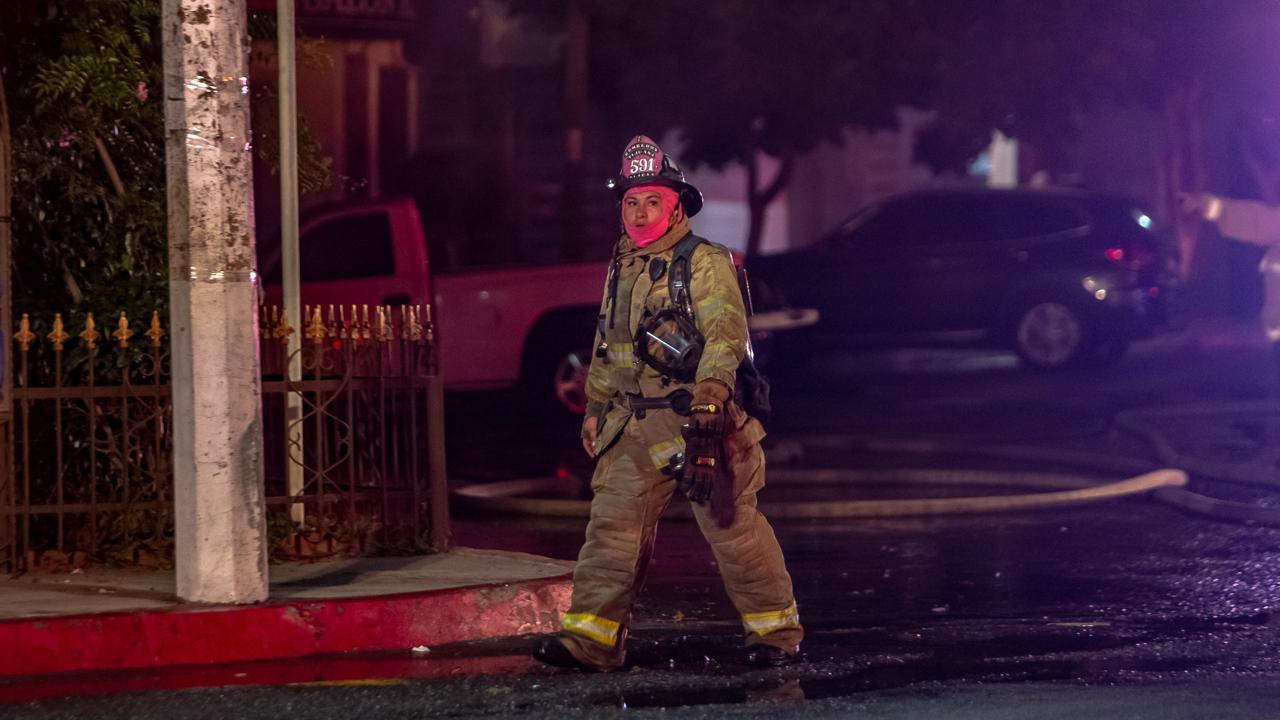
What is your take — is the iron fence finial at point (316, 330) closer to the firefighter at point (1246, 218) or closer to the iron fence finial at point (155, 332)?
the iron fence finial at point (155, 332)

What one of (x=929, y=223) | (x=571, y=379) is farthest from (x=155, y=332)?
(x=929, y=223)

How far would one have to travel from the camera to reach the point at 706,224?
37.6 meters

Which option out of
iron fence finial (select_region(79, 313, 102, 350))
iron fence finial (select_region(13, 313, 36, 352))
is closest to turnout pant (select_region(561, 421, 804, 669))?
iron fence finial (select_region(79, 313, 102, 350))

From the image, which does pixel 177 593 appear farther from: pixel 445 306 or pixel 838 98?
pixel 838 98

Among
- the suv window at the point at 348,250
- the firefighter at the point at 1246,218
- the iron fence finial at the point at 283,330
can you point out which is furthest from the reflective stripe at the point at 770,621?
the suv window at the point at 348,250

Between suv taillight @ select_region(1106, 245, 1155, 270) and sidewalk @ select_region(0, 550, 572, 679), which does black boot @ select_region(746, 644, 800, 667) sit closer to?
sidewalk @ select_region(0, 550, 572, 679)

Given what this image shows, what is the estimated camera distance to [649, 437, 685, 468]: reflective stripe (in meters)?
6.55

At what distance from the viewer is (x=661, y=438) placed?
6.58 metres

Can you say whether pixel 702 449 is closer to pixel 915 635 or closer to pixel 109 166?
pixel 915 635

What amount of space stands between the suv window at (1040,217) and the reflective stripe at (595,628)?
1285cm

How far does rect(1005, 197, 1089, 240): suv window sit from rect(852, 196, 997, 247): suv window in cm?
22

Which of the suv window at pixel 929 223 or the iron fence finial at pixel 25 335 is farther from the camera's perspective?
the suv window at pixel 929 223

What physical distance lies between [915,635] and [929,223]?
12.1 metres

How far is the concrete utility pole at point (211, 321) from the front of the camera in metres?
6.89
